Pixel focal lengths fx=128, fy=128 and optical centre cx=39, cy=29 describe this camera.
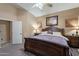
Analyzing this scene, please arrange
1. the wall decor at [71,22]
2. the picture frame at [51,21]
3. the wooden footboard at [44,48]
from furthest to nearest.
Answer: the picture frame at [51,21], the wall decor at [71,22], the wooden footboard at [44,48]

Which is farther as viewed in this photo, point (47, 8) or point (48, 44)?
point (47, 8)

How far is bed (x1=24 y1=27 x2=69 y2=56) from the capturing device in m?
2.68

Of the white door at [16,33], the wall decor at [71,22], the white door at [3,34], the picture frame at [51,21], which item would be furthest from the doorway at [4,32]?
the wall decor at [71,22]

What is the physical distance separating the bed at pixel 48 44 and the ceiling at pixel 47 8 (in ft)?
1.29

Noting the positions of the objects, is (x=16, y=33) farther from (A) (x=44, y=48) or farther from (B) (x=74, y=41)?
(B) (x=74, y=41)

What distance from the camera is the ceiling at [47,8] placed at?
2840mm

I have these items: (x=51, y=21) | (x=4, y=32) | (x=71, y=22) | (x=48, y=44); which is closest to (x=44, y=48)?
(x=48, y=44)

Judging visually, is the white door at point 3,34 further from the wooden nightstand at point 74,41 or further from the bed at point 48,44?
the wooden nightstand at point 74,41

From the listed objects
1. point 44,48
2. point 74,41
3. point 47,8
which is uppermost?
point 47,8

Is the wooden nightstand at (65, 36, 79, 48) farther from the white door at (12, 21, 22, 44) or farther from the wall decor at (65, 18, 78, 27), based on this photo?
the white door at (12, 21, 22, 44)

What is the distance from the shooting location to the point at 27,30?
301 centimetres

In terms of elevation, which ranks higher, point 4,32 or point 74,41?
point 4,32

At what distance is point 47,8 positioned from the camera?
293cm

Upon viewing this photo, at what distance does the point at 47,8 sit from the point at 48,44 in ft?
2.69
